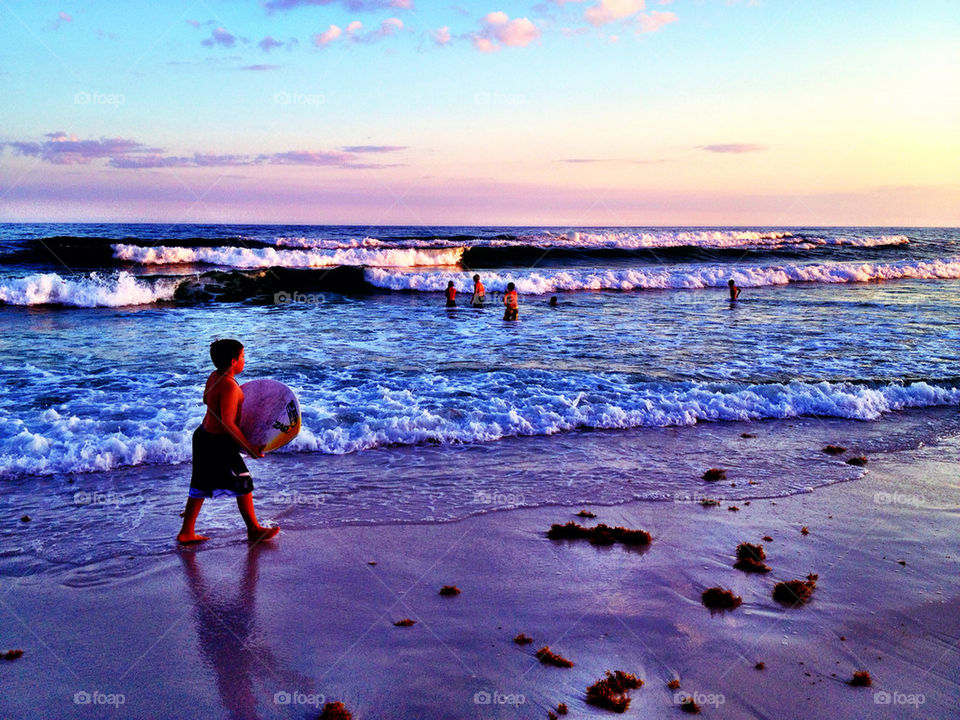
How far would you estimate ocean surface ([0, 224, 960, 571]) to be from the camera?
20.0 feet

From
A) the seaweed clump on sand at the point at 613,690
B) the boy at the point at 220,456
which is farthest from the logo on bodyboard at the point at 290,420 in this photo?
the seaweed clump on sand at the point at 613,690

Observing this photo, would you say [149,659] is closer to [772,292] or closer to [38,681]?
[38,681]


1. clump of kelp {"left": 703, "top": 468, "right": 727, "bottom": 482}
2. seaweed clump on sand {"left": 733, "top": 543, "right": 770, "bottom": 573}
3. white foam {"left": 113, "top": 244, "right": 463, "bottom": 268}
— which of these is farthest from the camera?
white foam {"left": 113, "top": 244, "right": 463, "bottom": 268}

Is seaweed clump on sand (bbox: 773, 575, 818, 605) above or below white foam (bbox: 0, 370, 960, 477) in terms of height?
below

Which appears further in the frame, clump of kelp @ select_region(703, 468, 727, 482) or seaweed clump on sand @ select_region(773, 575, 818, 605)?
clump of kelp @ select_region(703, 468, 727, 482)

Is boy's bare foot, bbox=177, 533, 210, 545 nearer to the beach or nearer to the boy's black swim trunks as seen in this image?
the beach

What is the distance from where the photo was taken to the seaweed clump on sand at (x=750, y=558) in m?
4.65

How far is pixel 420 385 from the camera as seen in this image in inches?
390

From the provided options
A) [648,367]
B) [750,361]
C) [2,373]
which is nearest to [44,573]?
[2,373]

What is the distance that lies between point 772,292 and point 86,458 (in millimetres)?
25877

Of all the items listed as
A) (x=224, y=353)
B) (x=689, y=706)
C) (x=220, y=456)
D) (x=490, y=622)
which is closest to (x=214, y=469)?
(x=220, y=456)

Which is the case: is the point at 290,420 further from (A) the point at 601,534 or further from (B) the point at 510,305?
(B) the point at 510,305

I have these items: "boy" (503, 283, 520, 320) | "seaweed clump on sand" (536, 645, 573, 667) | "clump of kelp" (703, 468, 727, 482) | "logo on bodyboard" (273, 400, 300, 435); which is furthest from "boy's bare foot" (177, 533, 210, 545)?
"boy" (503, 283, 520, 320)

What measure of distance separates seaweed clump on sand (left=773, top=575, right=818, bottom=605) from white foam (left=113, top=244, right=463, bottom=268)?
31.2 meters
